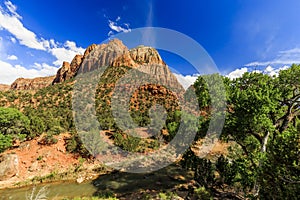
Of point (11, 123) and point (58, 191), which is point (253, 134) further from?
point (11, 123)

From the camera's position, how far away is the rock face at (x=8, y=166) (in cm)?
1809

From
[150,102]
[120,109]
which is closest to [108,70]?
[150,102]

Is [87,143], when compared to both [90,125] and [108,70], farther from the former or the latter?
[108,70]

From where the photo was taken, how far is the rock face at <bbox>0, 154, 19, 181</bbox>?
59.4 ft

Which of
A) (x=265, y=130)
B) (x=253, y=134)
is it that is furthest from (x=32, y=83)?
(x=265, y=130)

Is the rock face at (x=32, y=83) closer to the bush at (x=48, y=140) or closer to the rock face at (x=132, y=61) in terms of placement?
the rock face at (x=132, y=61)

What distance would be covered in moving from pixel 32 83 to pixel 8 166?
5223 inches

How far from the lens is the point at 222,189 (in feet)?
41.1

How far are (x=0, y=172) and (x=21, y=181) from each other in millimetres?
2174

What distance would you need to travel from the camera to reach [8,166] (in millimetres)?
18641

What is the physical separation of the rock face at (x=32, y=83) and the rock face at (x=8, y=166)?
119 meters

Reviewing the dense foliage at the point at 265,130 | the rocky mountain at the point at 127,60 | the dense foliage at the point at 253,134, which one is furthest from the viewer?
the rocky mountain at the point at 127,60

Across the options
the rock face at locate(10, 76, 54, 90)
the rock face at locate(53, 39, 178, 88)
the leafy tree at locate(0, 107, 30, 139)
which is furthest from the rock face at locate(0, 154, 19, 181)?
the rock face at locate(10, 76, 54, 90)

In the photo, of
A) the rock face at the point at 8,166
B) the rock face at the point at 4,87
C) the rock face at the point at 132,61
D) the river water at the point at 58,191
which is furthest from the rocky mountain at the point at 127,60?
the rock face at the point at 4,87
